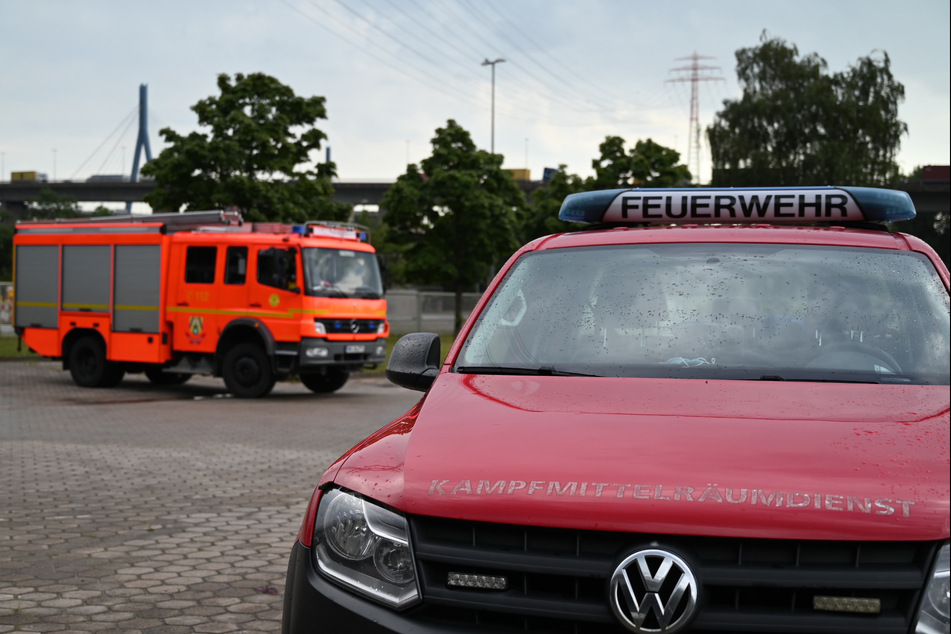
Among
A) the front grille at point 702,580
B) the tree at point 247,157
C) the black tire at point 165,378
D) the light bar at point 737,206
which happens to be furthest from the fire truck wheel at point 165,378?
the front grille at point 702,580

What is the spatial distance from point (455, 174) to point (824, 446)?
1668 inches

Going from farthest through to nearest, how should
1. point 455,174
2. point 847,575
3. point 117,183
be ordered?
1. point 117,183
2. point 455,174
3. point 847,575

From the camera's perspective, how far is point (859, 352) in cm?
356

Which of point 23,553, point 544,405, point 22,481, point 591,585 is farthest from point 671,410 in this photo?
point 22,481

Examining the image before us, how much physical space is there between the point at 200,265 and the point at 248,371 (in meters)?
1.97

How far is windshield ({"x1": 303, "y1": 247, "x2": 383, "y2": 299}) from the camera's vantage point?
18.8 meters

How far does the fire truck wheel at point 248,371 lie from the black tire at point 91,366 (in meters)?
2.93

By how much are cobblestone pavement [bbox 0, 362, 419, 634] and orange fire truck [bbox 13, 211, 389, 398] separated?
1724 mm

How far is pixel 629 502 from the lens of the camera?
2.59m

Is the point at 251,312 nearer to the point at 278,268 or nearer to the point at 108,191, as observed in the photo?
the point at 278,268

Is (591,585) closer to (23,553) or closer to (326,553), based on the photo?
(326,553)

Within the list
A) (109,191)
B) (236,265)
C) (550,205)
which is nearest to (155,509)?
(236,265)

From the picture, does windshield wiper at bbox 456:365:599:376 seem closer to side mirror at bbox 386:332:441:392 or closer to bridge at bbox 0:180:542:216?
side mirror at bbox 386:332:441:392

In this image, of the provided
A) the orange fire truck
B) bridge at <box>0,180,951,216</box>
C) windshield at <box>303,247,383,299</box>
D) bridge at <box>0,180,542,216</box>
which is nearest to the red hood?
the orange fire truck
